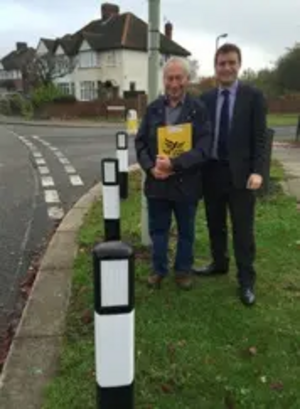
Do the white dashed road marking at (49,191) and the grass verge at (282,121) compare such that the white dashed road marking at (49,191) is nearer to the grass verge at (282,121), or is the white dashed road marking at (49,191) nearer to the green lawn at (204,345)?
the green lawn at (204,345)

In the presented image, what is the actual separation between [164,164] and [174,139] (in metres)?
0.24

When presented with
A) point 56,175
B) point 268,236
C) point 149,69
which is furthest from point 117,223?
point 56,175

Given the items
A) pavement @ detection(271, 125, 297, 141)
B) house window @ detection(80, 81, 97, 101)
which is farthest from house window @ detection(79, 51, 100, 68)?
pavement @ detection(271, 125, 297, 141)

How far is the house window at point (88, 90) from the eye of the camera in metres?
60.8

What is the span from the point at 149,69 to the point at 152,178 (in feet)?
4.09

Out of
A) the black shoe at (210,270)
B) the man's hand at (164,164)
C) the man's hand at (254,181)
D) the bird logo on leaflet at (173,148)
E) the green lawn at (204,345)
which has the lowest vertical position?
the green lawn at (204,345)

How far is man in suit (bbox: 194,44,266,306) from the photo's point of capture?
13.3ft

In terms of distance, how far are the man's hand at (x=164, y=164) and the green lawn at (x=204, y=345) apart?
102 cm

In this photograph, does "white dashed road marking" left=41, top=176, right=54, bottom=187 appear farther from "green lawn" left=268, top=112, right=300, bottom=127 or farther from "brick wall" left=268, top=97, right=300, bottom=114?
"brick wall" left=268, top=97, right=300, bottom=114

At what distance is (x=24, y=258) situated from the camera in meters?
5.69

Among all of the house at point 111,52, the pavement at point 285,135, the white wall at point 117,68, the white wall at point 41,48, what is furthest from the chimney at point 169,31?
the pavement at point 285,135

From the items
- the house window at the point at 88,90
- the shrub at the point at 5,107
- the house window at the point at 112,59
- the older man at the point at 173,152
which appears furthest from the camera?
the house window at the point at 88,90

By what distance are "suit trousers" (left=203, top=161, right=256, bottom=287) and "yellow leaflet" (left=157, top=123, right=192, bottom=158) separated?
0.29 m

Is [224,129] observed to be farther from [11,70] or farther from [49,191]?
[11,70]
